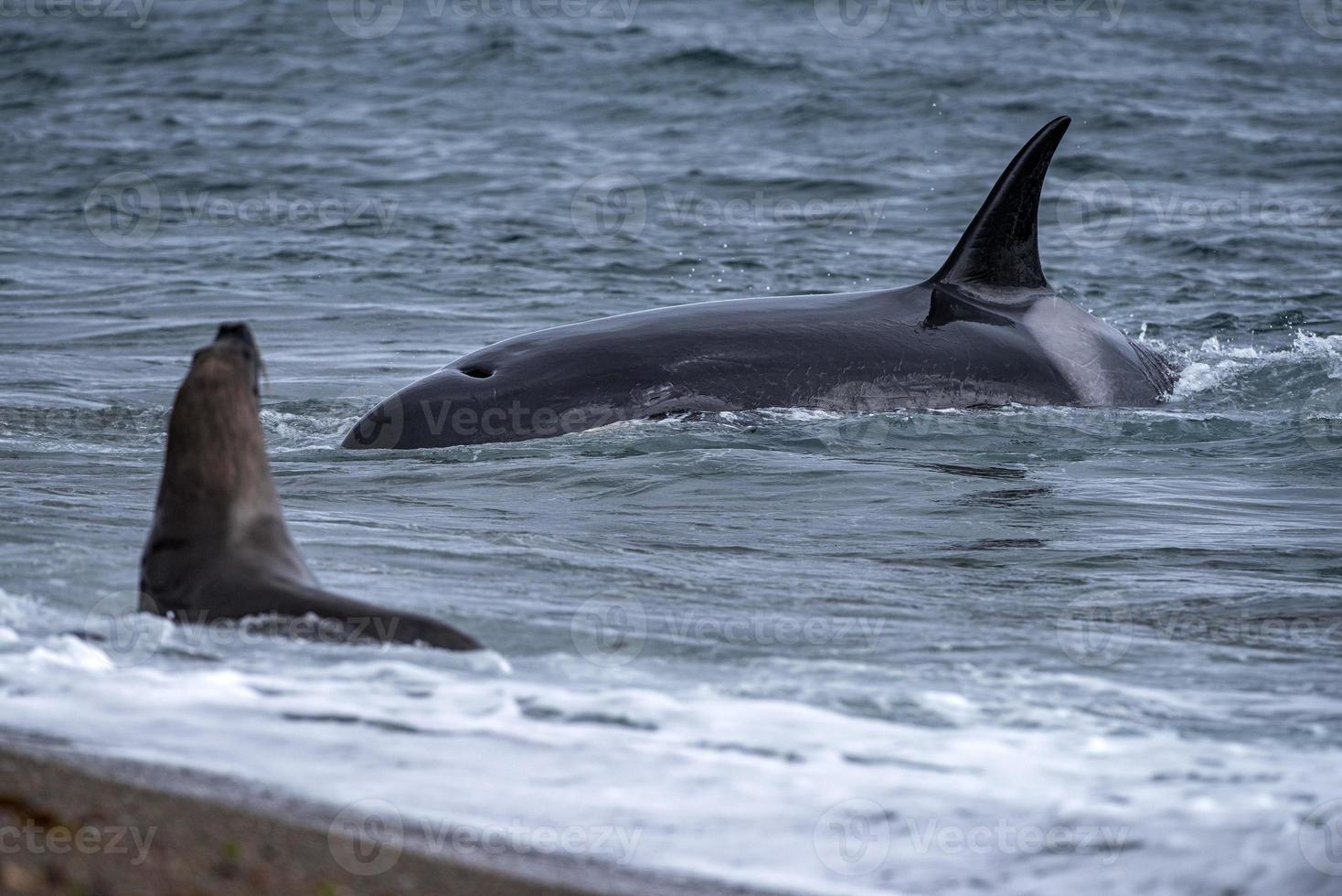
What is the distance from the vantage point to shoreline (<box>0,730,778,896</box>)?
2729mm

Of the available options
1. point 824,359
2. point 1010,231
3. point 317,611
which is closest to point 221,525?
point 317,611

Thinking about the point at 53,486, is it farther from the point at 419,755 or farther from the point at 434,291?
the point at 434,291

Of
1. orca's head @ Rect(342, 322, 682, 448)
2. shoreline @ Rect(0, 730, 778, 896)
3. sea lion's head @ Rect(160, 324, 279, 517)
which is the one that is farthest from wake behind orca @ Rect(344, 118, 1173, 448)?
shoreline @ Rect(0, 730, 778, 896)

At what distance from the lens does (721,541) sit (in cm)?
615

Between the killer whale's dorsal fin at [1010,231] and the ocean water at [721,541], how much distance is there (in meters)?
0.83

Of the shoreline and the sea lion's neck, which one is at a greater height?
the sea lion's neck

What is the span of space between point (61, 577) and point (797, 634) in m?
2.09

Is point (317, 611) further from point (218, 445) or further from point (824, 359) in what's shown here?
point (824, 359)

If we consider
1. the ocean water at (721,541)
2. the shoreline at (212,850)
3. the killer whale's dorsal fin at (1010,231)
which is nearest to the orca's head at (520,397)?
the ocean water at (721,541)

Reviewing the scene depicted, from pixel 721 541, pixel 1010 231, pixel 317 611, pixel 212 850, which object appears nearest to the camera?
pixel 212 850

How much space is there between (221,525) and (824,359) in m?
4.23

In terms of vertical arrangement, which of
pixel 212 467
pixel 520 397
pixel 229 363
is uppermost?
pixel 229 363

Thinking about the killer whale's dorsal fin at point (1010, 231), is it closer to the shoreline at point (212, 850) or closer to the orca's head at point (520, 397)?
the orca's head at point (520, 397)

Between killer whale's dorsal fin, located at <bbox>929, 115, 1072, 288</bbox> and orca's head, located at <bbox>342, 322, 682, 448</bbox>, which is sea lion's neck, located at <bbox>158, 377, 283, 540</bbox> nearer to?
orca's head, located at <bbox>342, 322, 682, 448</bbox>
